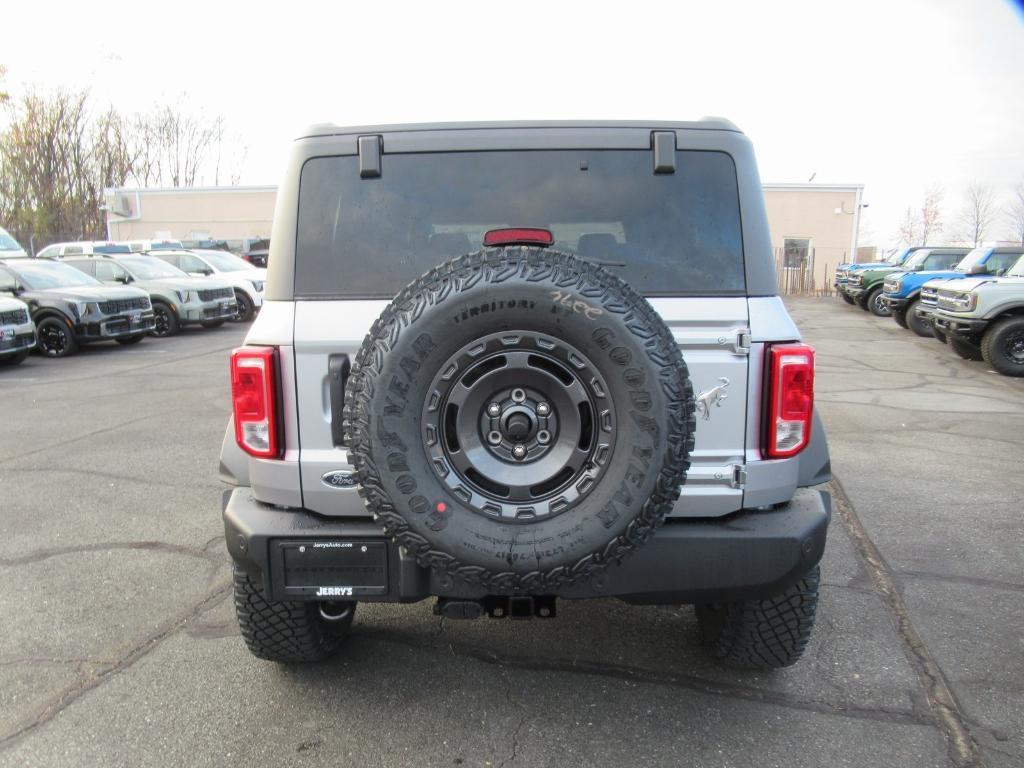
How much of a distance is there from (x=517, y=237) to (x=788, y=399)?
1072 millimetres

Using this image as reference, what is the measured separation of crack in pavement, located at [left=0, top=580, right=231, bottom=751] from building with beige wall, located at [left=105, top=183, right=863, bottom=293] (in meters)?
29.0

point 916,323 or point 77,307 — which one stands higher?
point 77,307

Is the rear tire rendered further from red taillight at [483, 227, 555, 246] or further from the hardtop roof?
red taillight at [483, 227, 555, 246]

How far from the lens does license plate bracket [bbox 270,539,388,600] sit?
101 inches

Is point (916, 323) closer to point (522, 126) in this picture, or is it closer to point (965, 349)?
point (965, 349)

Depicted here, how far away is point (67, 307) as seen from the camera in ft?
43.1

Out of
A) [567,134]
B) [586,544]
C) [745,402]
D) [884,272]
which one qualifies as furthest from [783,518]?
[884,272]

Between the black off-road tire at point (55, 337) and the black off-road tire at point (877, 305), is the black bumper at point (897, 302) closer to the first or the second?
the black off-road tire at point (877, 305)

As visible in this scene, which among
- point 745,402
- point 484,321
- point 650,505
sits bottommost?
point 650,505

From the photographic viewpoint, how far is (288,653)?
10.2 ft

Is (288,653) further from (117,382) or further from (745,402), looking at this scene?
(117,382)

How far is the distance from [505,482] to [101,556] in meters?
3.21

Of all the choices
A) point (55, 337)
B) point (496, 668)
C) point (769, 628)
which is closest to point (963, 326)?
point (769, 628)

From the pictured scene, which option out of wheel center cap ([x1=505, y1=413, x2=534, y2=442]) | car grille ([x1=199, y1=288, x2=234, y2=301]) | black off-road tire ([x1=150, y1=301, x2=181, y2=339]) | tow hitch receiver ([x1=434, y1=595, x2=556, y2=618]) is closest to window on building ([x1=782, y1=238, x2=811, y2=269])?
car grille ([x1=199, y1=288, x2=234, y2=301])
